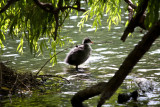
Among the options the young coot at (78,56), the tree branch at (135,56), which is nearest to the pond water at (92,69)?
the young coot at (78,56)

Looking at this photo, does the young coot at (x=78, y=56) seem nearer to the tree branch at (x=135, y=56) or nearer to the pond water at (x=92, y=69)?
Result: the pond water at (x=92, y=69)

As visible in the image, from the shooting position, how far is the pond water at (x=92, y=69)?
20.2 ft

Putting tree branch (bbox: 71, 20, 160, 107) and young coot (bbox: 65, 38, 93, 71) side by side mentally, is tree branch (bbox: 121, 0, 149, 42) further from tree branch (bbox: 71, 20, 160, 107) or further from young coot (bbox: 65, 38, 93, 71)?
young coot (bbox: 65, 38, 93, 71)

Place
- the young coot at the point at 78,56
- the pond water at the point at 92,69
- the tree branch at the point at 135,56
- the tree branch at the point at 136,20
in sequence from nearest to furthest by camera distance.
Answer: the tree branch at the point at 135,56, the tree branch at the point at 136,20, the pond water at the point at 92,69, the young coot at the point at 78,56

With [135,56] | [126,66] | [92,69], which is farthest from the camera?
[92,69]

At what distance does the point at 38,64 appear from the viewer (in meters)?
10.0

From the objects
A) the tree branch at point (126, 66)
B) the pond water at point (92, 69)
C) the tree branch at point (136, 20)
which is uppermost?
the tree branch at point (136, 20)

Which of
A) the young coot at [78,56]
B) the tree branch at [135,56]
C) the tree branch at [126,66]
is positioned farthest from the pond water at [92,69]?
the tree branch at [135,56]

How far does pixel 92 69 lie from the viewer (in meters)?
9.28

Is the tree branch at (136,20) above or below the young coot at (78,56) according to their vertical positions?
above

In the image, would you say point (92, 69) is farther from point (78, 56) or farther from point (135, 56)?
point (135, 56)

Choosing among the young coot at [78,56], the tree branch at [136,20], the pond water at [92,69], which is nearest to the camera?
the tree branch at [136,20]

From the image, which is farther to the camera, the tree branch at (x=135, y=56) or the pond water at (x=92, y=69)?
the pond water at (x=92, y=69)

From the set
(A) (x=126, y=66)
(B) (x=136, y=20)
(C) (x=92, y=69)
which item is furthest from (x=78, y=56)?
(B) (x=136, y=20)
